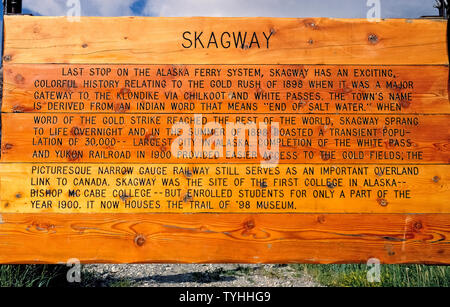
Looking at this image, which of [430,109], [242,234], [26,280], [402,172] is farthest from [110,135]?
[26,280]

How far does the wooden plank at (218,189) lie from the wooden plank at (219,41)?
2.72ft

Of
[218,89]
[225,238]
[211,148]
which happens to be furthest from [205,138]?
[225,238]

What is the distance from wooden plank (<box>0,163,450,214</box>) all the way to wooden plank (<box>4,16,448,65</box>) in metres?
0.83

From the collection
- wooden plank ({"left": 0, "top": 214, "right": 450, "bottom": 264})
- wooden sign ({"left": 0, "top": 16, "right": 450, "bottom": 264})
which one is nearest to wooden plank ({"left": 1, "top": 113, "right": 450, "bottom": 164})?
wooden sign ({"left": 0, "top": 16, "right": 450, "bottom": 264})

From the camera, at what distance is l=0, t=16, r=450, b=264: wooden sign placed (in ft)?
8.13

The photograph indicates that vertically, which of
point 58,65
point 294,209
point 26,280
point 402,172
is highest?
point 58,65

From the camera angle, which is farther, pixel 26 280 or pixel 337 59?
pixel 26 280

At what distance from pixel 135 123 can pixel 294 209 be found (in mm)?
1361

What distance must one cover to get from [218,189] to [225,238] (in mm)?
370

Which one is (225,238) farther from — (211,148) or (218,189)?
(211,148)

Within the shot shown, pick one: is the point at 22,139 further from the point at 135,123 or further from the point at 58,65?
the point at 135,123

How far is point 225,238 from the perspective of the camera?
8.17 feet

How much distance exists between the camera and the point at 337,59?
257 centimetres

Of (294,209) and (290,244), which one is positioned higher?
(294,209)
